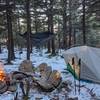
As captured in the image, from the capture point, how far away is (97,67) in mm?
13781

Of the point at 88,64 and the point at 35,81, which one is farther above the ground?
the point at 88,64

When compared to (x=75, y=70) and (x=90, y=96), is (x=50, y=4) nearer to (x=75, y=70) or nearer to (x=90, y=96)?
(x=75, y=70)

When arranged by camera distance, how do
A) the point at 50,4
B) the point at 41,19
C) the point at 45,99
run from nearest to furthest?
the point at 45,99
the point at 50,4
the point at 41,19

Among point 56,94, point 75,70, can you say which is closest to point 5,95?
point 56,94

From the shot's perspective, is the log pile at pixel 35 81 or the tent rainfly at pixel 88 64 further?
the tent rainfly at pixel 88 64

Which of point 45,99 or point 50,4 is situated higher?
point 50,4

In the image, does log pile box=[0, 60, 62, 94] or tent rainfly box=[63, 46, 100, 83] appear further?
tent rainfly box=[63, 46, 100, 83]

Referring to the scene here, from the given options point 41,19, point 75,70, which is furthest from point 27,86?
point 41,19

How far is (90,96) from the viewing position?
453 inches

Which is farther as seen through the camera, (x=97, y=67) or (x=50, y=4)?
(x=50, y=4)

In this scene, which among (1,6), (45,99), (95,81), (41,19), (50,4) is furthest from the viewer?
(41,19)

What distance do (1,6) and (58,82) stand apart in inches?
362

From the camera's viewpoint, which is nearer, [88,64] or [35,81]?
[35,81]

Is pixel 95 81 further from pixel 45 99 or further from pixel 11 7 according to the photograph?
pixel 11 7
